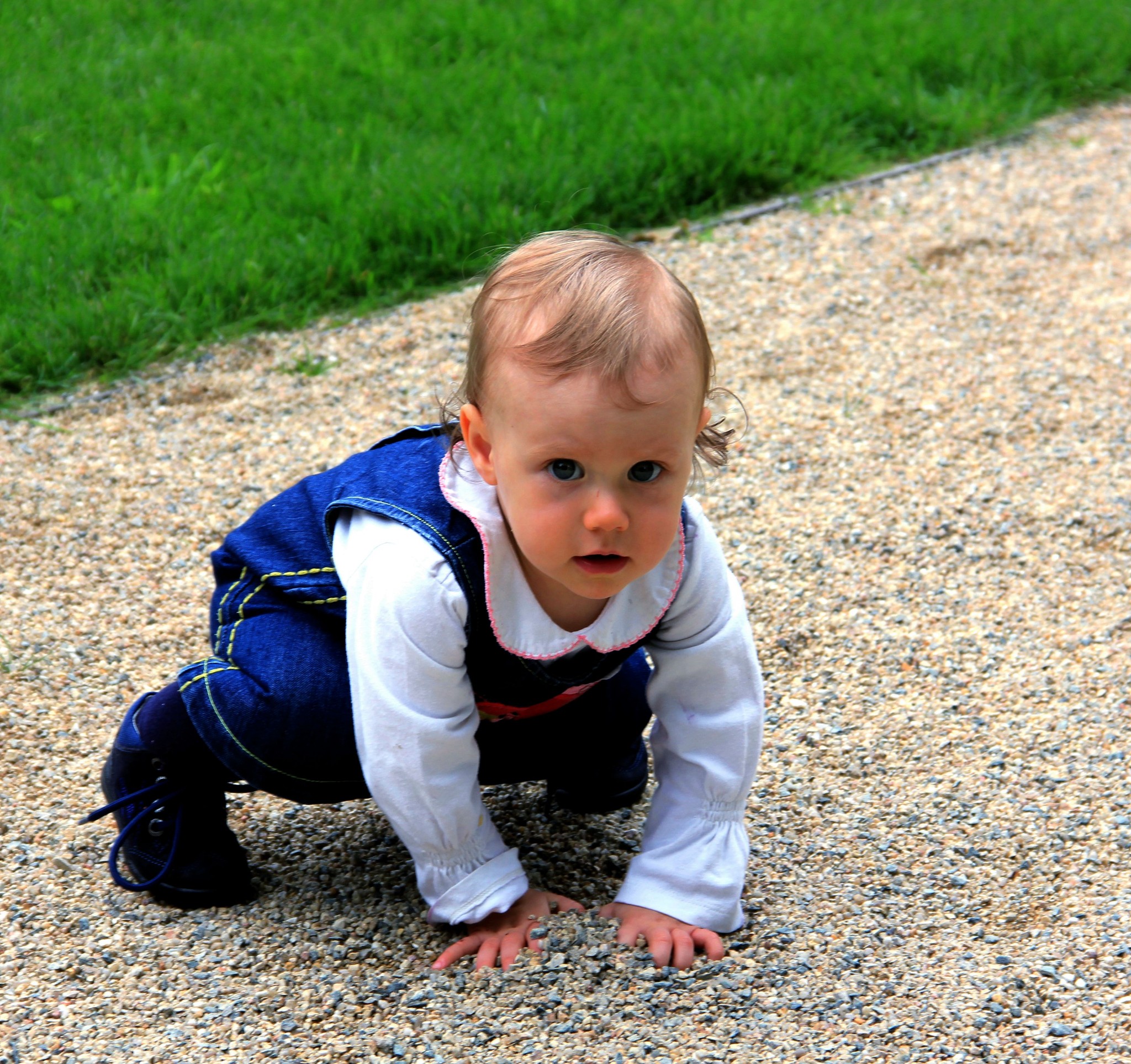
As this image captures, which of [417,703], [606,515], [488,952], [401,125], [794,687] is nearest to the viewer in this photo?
[606,515]

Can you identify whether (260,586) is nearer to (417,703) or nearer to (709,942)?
(417,703)

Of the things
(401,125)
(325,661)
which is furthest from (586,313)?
(401,125)

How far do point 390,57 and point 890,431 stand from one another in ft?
8.79

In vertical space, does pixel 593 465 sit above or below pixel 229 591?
above

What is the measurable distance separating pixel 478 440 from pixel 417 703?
0.33 meters

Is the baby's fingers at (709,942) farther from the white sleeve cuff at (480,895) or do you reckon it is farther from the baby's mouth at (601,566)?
the baby's mouth at (601,566)

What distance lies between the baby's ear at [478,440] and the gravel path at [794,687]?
62 cm

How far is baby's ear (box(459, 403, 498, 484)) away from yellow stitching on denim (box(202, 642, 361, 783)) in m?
0.28

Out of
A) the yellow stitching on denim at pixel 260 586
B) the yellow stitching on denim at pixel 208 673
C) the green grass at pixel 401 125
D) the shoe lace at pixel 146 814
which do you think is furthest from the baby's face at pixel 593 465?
the green grass at pixel 401 125

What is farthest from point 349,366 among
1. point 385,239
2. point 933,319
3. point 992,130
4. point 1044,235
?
point 992,130

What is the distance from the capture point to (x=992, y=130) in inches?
191

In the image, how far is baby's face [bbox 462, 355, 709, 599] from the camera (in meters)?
1.54

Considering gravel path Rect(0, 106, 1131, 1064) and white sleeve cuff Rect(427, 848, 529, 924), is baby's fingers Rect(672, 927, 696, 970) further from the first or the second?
white sleeve cuff Rect(427, 848, 529, 924)

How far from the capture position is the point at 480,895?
178 centimetres
